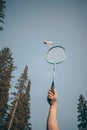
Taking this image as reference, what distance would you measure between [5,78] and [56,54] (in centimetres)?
2581

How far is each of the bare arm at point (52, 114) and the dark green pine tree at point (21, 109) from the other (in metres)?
28.4

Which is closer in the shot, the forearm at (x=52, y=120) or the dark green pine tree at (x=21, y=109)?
the forearm at (x=52, y=120)

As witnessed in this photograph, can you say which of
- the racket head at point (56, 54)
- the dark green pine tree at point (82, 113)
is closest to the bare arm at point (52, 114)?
the racket head at point (56, 54)

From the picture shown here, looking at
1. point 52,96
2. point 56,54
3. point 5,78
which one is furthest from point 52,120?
point 5,78

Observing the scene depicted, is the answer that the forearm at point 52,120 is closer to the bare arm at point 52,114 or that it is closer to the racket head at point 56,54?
the bare arm at point 52,114

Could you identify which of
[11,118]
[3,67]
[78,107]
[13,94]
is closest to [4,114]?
[11,118]

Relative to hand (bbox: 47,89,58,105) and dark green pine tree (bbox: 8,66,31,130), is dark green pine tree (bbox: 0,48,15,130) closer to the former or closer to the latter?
dark green pine tree (bbox: 8,66,31,130)

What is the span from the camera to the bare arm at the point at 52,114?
11.7 ft

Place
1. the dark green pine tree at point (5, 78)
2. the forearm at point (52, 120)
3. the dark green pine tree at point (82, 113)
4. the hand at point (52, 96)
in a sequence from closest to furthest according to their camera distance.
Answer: the forearm at point (52, 120) < the hand at point (52, 96) < the dark green pine tree at point (5, 78) < the dark green pine tree at point (82, 113)

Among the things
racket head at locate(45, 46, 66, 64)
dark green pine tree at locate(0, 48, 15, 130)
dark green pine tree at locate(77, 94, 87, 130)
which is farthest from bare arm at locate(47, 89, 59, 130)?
dark green pine tree at locate(77, 94, 87, 130)

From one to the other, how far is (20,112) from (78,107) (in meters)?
14.6

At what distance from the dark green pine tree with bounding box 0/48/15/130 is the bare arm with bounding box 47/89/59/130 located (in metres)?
27.0

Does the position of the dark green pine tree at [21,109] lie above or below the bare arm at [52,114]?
above

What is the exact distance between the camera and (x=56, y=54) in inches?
266
